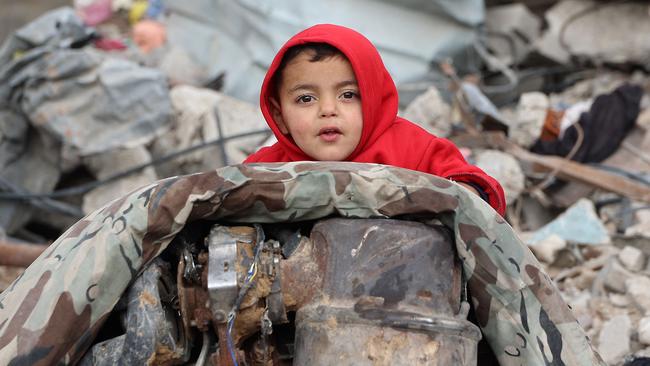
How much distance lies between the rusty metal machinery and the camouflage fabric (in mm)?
41

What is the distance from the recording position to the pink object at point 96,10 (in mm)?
6066

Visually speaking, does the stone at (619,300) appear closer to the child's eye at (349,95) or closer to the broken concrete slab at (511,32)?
the child's eye at (349,95)

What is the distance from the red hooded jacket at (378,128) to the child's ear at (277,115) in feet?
0.11

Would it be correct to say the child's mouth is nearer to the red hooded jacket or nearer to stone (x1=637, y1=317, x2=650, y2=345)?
the red hooded jacket

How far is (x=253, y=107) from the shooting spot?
465cm

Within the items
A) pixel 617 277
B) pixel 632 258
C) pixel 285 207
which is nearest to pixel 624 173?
pixel 632 258

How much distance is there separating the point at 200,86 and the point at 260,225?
3.91 meters

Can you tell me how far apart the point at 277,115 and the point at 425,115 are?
250 centimetres

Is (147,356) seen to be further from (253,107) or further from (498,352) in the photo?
(253,107)

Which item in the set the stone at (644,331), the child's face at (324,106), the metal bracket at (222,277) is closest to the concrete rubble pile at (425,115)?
the stone at (644,331)

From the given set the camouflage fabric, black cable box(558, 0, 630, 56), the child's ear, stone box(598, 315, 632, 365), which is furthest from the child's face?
black cable box(558, 0, 630, 56)

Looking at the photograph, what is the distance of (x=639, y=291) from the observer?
2.53 metres

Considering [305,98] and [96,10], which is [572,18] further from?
[305,98]

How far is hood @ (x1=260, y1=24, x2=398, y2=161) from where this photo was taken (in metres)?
1.73
